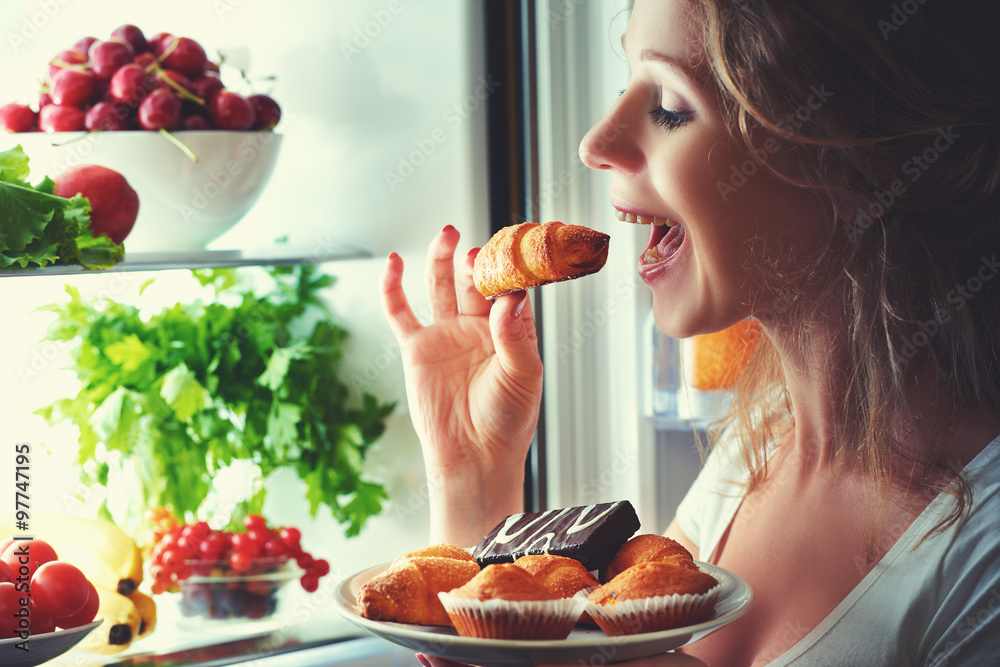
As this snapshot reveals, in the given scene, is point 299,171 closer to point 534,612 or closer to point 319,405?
point 319,405

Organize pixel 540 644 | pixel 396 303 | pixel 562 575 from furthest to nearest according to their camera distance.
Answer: pixel 396 303, pixel 562 575, pixel 540 644

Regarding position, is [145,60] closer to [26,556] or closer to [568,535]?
[26,556]

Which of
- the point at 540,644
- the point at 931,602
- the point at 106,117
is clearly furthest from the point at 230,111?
the point at 931,602

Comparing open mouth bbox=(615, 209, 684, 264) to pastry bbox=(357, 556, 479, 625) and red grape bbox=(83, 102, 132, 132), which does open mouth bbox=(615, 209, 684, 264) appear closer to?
pastry bbox=(357, 556, 479, 625)

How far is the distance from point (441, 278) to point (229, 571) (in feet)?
1.74

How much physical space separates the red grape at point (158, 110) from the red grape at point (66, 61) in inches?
3.6

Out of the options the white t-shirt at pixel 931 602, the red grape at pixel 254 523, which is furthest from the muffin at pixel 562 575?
the red grape at pixel 254 523

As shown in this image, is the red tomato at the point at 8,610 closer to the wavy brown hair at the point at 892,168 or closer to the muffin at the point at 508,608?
the muffin at the point at 508,608

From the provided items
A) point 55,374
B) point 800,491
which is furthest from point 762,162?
point 55,374

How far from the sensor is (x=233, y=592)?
1.20 m

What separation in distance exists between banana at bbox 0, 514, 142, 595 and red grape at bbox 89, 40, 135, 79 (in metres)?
0.55

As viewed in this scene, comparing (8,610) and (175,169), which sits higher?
(175,169)

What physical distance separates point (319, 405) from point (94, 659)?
44 centimetres

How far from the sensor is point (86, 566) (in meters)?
1.05
